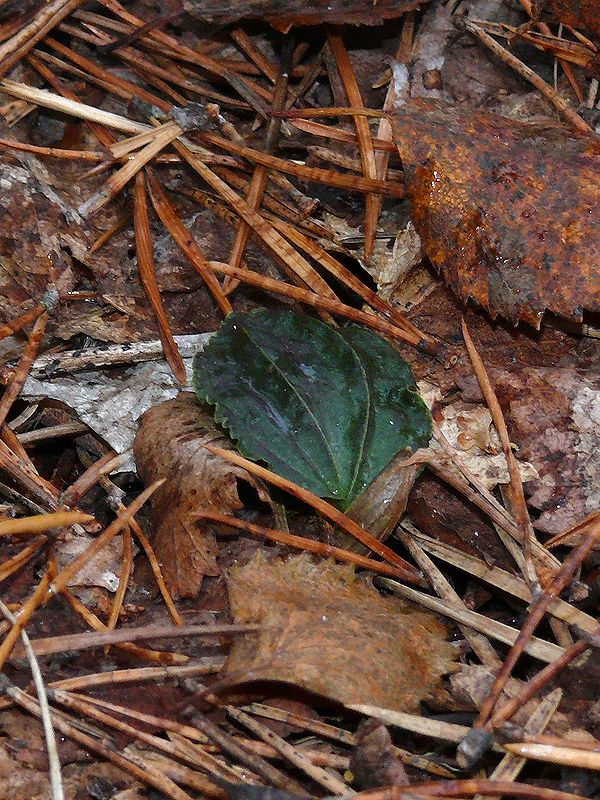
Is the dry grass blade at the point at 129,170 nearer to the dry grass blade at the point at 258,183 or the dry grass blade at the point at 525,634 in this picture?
the dry grass blade at the point at 258,183

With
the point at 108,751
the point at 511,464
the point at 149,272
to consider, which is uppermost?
the point at 149,272

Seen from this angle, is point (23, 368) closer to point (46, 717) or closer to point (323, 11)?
point (46, 717)

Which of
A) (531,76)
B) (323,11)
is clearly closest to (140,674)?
(323,11)

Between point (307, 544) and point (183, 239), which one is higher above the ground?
Answer: point (183, 239)

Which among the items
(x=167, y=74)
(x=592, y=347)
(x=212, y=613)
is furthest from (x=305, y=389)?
(x=167, y=74)

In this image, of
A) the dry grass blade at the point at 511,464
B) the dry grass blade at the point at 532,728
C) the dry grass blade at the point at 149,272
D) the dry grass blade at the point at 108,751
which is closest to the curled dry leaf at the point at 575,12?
the dry grass blade at the point at 511,464

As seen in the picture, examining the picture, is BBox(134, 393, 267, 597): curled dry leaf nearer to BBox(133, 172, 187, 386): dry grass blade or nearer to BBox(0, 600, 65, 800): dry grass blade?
BBox(133, 172, 187, 386): dry grass blade
